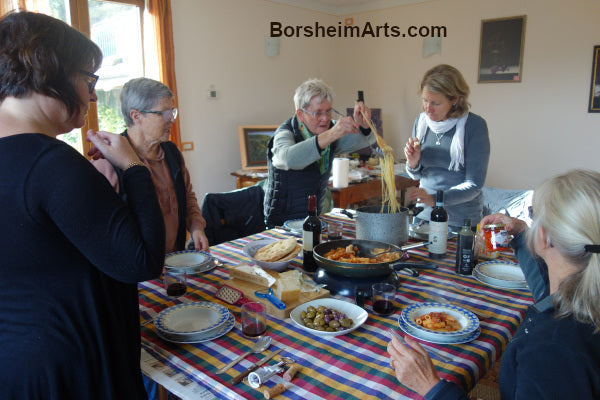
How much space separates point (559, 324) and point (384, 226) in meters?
0.93

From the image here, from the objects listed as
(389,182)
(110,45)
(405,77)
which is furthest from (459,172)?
(405,77)

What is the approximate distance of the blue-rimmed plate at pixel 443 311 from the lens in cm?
132

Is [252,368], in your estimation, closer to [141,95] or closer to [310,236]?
[310,236]

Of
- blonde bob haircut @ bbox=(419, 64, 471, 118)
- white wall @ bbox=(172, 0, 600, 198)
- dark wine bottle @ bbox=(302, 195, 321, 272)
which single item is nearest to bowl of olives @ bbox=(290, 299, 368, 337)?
dark wine bottle @ bbox=(302, 195, 321, 272)

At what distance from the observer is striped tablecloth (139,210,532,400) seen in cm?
112

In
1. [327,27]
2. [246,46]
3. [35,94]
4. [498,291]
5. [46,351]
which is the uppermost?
[327,27]

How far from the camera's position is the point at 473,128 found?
2609 millimetres

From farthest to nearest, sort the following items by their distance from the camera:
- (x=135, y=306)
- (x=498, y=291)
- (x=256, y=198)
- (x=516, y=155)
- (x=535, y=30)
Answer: (x=516, y=155), (x=535, y=30), (x=256, y=198), (x=498, y=291), (x=135, y=306)

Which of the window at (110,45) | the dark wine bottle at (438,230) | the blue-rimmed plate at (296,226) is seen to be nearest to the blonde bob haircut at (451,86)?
the dark wine bottle at (438,230)

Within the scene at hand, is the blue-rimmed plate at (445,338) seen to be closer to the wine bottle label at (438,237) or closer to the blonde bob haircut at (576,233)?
the blonde bob haircut at (576,233)

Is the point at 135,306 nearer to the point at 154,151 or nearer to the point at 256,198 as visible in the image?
the point at 154,151

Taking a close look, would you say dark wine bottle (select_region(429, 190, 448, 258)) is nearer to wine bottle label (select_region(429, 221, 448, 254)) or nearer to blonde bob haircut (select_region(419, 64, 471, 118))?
wine bottle label (select_region(429, 221, 448, 254))

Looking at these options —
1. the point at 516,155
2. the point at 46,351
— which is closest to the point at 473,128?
the point at 46,351

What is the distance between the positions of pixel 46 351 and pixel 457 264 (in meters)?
1.52
